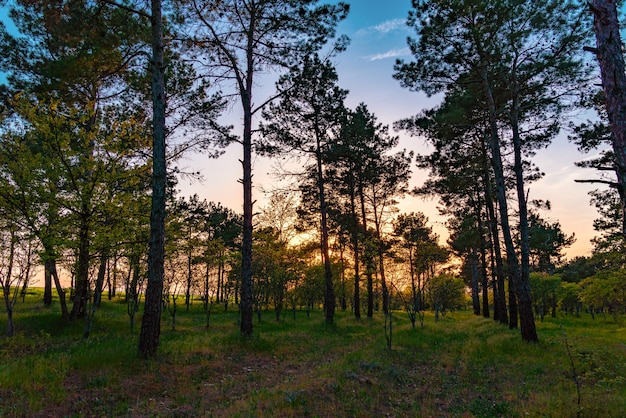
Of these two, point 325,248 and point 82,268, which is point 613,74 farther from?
point 82,268

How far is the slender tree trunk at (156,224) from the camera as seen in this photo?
359 inches

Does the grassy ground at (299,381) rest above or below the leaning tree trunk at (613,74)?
below

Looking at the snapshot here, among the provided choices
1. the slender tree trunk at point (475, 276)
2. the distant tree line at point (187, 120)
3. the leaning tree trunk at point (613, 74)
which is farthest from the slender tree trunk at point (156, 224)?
the slender tree trunk at point (475, 276)

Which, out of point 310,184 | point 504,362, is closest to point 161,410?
point 504,362

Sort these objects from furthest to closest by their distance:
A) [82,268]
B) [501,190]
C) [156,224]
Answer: [501,190], [82,268], [156,224]

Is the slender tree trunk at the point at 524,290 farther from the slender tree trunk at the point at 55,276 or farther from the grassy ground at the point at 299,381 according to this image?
the slender tree trunk at the point at 55,276

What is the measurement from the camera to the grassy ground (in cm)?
602

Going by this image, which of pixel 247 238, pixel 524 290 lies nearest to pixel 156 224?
pixel 247 238

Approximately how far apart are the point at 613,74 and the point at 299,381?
836 cm

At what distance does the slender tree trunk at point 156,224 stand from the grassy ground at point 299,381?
660 millimetres

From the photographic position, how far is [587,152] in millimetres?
14969

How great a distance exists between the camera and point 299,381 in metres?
7.75

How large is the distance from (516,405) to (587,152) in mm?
13573

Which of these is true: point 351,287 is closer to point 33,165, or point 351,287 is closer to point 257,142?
point 257,142
